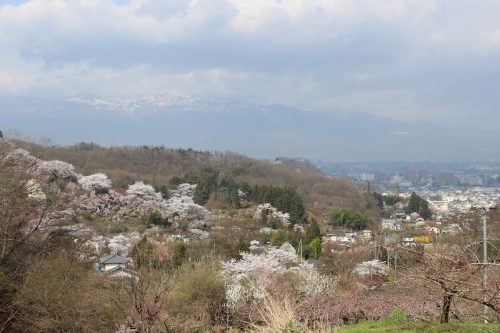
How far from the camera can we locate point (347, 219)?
137 ft

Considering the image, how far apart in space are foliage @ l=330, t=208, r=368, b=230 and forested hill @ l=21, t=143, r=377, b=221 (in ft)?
8.99

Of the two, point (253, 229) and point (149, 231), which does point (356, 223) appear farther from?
point (149, 231)

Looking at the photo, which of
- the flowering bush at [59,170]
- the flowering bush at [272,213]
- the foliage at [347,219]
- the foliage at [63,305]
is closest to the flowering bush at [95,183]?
the flowering bush at [59,170]

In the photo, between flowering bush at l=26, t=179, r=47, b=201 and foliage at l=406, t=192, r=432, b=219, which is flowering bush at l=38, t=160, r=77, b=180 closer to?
flowering bush at l=26, t=179, r=47, b=201

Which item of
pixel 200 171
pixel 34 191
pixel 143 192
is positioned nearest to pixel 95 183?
pixel 143 192

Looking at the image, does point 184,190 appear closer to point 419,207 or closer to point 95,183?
point 95,183

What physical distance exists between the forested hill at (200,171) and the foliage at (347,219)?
2741mm

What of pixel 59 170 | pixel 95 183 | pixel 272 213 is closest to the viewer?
pixel 59 170

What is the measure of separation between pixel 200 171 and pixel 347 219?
59.3 ft

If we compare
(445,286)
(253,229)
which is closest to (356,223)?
(253,229)

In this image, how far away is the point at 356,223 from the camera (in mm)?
41406

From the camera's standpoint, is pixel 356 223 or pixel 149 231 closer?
pixel 149 231

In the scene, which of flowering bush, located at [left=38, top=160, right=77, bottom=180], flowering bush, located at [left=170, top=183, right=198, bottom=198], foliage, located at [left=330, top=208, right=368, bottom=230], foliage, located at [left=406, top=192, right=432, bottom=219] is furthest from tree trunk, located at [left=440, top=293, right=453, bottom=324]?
foliage, located at [left=406, top=192, right=432, bottom=219]

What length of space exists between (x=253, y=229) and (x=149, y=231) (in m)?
7.33
